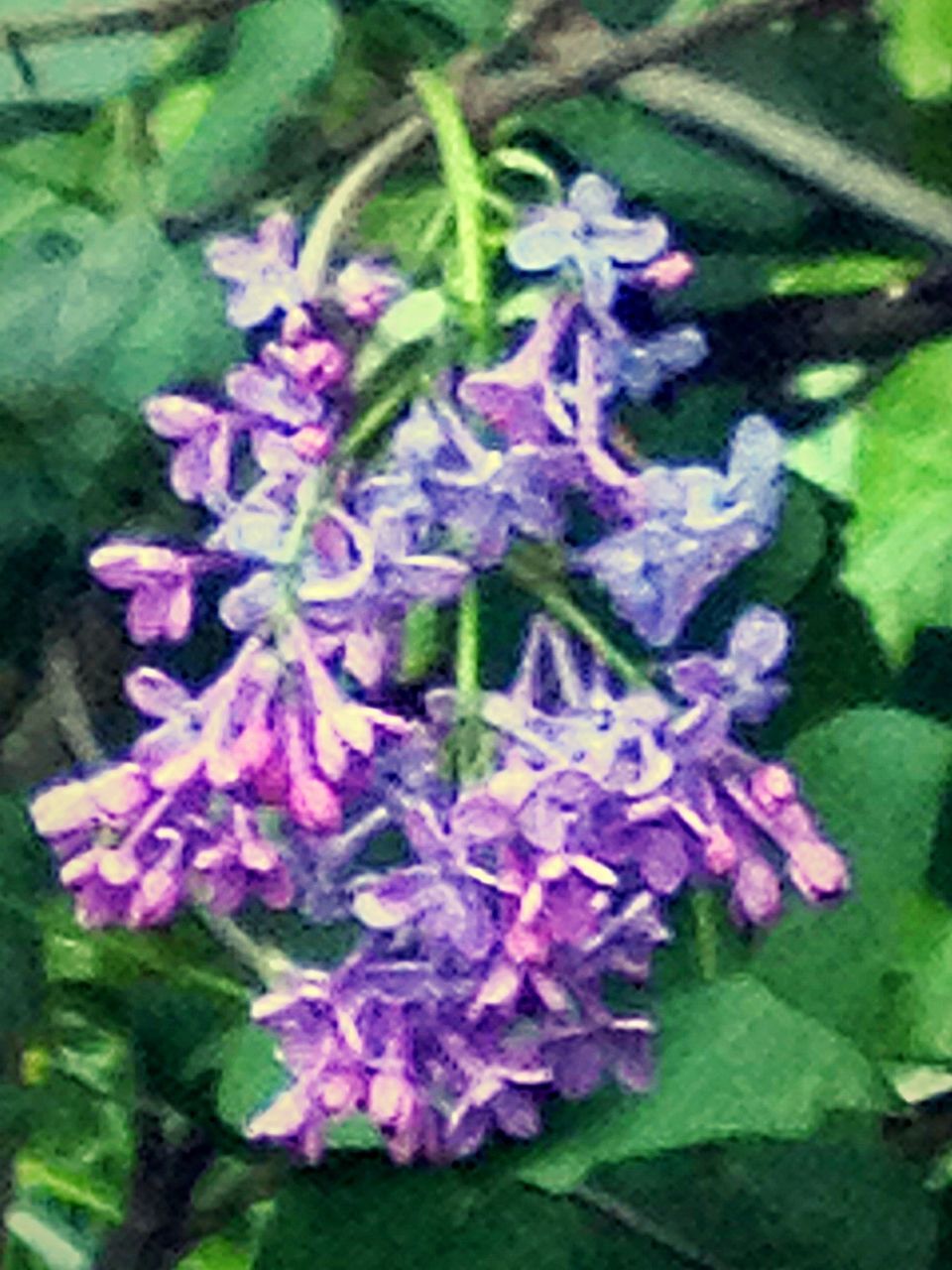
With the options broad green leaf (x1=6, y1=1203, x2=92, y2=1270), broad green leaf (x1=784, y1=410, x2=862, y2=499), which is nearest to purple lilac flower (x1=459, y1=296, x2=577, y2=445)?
broad green leaf (x1=784, y1=410, x2=862, y2=499)

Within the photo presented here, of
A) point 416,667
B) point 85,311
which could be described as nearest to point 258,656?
point 416,667

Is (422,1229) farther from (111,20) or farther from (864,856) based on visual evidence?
(111,20)

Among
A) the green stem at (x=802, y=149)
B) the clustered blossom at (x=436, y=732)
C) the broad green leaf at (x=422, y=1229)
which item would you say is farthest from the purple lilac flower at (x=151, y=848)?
the green stem at (x=802, y=149)

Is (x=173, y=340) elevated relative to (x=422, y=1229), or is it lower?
elevated

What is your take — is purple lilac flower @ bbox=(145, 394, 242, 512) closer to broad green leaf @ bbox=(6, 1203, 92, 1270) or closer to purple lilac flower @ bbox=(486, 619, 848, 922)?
purple lilac flower @ bbox=(486, 619, 848, 922)

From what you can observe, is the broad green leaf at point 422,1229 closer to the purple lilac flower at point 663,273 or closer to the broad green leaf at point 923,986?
the broad green leaf at point 923,986

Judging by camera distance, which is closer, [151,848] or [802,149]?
[151,848]

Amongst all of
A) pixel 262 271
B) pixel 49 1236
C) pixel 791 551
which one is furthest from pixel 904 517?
→ pixel 49 1236
